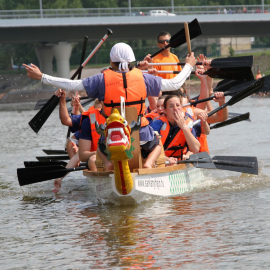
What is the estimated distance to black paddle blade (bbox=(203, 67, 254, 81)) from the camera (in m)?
9.39

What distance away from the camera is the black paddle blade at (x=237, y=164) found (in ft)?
29.6

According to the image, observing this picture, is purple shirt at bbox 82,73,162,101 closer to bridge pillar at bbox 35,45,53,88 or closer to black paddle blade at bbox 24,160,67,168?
black paddle blade at bbox 24,160,67,168

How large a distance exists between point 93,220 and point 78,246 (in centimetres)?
118

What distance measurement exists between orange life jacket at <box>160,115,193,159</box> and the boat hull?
298 millimetres

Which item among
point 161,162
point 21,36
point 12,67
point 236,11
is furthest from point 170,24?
point 161,162

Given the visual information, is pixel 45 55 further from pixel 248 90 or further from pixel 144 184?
pixel 144 184

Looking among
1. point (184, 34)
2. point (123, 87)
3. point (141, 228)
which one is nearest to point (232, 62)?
point (184, 34)

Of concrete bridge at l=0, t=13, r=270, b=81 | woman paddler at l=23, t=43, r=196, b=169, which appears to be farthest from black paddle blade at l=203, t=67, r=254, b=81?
concrete bridge at l=0, t=13, r=270, b=81

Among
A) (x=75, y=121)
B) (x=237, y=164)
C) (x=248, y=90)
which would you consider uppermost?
(x=248, y=90)

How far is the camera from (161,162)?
795 centimetres

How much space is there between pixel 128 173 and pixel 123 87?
1061mm

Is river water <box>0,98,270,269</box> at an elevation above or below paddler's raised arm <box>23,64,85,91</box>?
below

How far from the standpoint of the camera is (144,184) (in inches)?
293

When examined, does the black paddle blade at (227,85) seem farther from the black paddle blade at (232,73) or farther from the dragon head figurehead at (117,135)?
the dragon head figurehead at (117,135)
